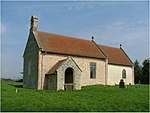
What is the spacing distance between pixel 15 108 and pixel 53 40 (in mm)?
21859

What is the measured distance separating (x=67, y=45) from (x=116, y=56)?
12054mm

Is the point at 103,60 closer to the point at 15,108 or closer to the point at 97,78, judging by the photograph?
the point at 97,78

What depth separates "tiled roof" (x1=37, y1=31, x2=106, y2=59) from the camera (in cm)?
3650

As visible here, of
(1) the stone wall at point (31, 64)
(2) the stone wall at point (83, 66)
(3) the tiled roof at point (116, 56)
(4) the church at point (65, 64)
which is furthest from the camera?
(3) the tiled roof at point (116, 56)

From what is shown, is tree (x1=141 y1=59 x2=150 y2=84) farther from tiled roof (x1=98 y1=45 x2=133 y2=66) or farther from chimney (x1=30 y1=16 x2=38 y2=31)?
chimney (x1=30 y1=16 x2=38 y2=31)

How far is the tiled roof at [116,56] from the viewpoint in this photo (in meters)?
44.8

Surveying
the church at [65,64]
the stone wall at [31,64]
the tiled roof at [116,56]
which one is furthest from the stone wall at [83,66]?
the tiled roof at [116,56]

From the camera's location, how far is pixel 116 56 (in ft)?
155

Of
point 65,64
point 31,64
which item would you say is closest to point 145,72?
point 31,64

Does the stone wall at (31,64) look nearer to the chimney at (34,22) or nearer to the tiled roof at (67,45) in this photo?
the chimney at (34,22)

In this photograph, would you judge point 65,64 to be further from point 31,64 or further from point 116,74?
point 116,74

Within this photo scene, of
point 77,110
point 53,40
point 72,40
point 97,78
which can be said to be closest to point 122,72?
point 97,78

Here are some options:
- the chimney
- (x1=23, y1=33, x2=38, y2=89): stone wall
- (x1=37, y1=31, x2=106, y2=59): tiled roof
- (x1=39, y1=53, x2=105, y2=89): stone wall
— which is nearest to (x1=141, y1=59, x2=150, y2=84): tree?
(x1=37, y1=31, x2=106, y2=59): tiled roof

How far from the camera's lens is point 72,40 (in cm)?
A: 4166
